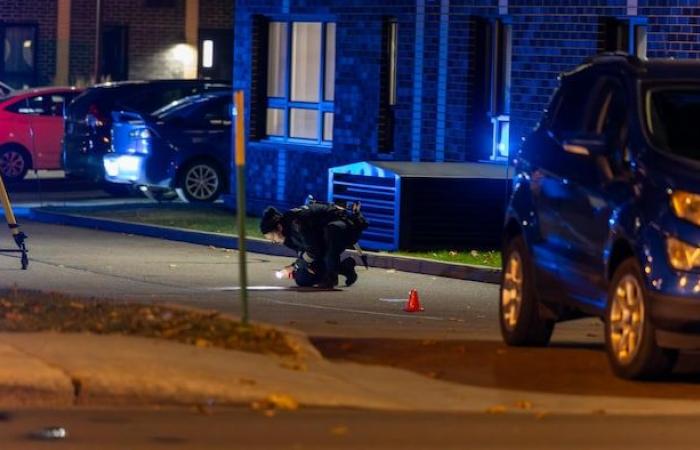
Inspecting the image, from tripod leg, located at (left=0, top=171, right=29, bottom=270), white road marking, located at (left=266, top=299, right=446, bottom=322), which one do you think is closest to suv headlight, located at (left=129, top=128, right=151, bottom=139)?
tripod leg, located at (left=0, top=171, right=29, bottom=270)

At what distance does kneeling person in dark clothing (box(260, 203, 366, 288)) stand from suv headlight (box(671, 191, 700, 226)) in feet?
22.3

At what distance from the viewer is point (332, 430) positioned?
8.90 metres

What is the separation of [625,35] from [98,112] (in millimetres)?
9097

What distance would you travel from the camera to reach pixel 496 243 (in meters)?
20.0

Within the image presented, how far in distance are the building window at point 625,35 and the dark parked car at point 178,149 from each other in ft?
24.1

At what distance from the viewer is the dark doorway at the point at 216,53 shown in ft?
149

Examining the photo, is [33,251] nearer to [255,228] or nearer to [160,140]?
[255,228]

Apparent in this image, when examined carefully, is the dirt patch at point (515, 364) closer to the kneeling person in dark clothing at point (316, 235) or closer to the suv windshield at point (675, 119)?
the suv windshield at point (675, 119)

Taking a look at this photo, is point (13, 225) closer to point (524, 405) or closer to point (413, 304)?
point (413, 304)

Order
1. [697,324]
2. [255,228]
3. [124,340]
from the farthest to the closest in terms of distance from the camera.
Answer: [255,228]
[124,340]
[697,324]

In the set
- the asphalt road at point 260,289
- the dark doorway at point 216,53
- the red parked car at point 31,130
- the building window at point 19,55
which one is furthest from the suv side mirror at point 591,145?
the dark doorway at point 216,53

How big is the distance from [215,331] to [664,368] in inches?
119

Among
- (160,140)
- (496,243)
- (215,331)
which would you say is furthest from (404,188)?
(215,331)

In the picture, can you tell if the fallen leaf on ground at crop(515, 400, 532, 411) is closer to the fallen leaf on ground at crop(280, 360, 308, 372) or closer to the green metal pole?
the fallen leaf on ground at crop(280, 360, 308, 372)
